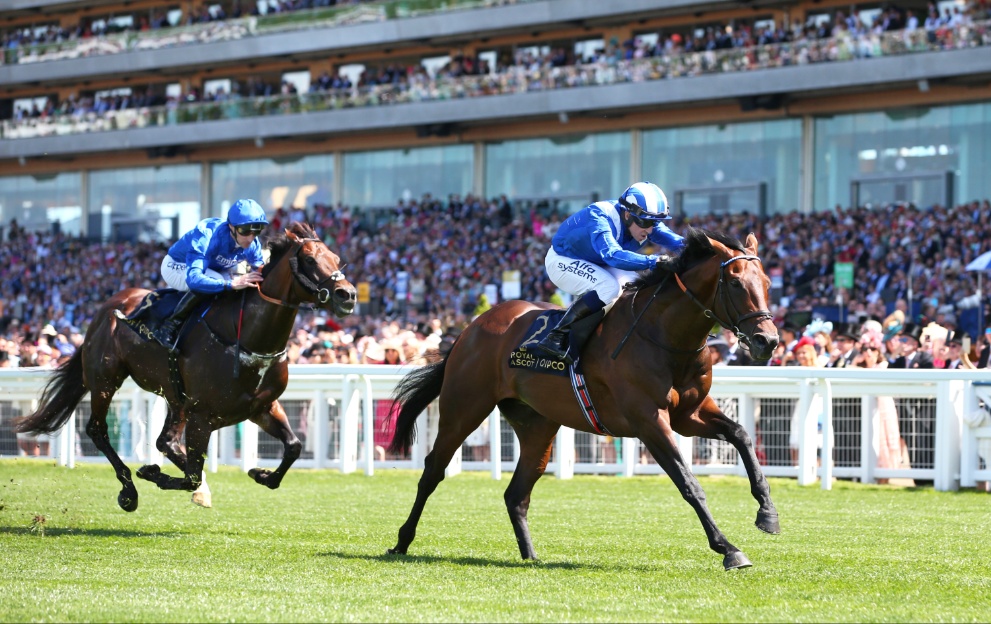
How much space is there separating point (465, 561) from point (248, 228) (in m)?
2.77

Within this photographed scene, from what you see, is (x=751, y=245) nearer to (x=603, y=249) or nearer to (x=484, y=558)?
(x=603, y=249)

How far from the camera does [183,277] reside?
9250mm

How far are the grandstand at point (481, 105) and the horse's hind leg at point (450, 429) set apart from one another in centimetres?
1947

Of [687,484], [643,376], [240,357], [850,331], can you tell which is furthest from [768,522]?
[850,331]

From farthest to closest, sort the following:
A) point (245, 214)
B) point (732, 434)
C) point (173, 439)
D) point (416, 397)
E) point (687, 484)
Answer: point (173, 439)
point (245, 214)
point (416, 397)
point (732, 434)
point (687, 484)

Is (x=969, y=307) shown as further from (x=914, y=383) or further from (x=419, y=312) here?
(x=419, y=312)

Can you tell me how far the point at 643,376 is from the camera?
259 inches

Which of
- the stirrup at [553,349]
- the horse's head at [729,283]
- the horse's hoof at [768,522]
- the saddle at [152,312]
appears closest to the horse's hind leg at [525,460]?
the stirrup at [553,349]

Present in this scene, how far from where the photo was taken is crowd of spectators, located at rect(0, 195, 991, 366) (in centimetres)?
1742

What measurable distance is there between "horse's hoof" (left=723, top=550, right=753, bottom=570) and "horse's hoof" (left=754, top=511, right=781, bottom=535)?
0.56 feet

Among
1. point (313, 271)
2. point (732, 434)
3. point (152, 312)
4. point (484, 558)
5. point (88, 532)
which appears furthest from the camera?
point (152, 312)

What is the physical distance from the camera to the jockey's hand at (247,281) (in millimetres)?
8180

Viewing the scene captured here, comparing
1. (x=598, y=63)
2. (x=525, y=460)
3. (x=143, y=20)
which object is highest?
(x=143, y=20)

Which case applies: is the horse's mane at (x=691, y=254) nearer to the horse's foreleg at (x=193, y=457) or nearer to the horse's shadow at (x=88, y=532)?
the horse's foreleg at (x=193, y=457)
